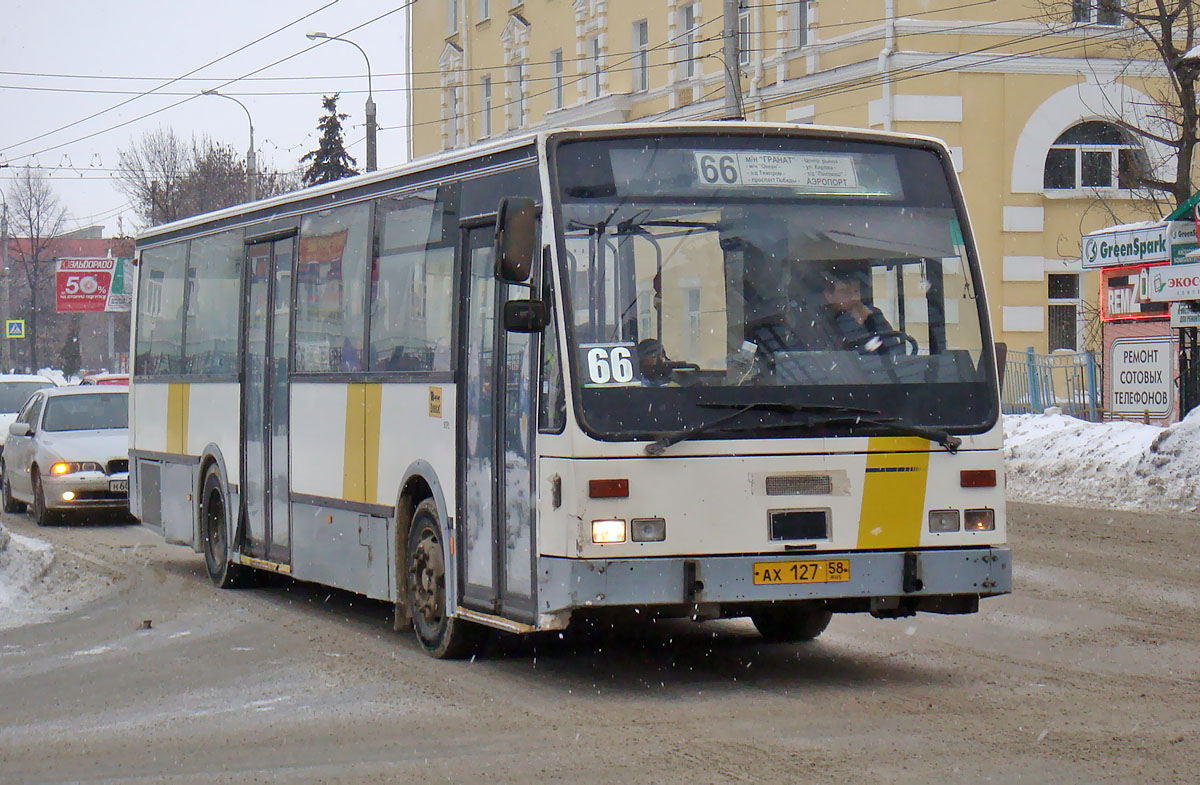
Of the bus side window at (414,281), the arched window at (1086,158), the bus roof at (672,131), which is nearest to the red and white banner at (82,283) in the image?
Result: the arched window at (1086,158)

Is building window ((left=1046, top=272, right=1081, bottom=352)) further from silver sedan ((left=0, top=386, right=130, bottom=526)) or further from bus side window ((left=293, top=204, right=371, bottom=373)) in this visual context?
bus side window ((left=293, top=204, right=371, bottom=373))

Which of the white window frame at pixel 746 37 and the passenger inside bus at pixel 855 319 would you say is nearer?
the passenger inside bus at pixel 855 319

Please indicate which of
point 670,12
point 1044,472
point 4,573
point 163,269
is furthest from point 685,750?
point 670,12

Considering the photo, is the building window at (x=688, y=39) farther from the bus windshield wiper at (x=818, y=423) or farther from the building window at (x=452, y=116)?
the bus windshield wiper at (x=818, y=423)

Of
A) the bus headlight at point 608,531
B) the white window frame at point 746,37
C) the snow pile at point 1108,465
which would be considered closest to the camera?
the bus headlight at point 608,531

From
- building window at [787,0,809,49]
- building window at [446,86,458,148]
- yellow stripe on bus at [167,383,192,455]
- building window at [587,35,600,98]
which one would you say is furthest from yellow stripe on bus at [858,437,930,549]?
building window at [446,86,458,148]

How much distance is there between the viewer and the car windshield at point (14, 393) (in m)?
27.8

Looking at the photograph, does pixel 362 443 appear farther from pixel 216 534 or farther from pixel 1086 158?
pixel 1086 158

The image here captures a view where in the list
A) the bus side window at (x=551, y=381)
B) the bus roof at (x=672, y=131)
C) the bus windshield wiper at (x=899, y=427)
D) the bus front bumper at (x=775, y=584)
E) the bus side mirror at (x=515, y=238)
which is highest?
the bus roof at (x=672, y=131)

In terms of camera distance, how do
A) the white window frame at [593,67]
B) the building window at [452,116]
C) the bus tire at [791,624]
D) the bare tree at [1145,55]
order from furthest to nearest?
the building window at [452,116], the white window frame at [593,67], the bare tree at [1145,55], the bus tire at [791,624]

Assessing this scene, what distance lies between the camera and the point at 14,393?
92.1 feet

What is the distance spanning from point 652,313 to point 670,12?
34.7 m

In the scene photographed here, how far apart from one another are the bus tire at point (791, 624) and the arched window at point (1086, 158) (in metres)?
27.5

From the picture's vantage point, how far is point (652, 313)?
834 centimetres
